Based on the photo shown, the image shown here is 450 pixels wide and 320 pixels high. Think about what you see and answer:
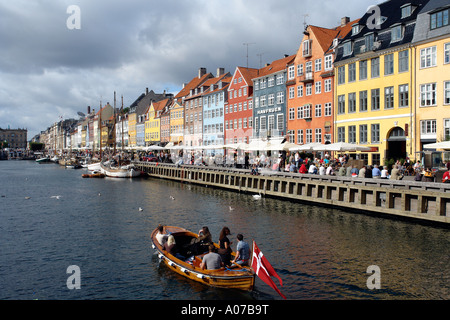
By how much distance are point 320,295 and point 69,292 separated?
9.11 m

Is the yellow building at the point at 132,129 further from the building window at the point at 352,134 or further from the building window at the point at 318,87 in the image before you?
the building window at the point at 352,134

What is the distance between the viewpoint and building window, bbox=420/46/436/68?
126 feet

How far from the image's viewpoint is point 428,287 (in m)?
14.8

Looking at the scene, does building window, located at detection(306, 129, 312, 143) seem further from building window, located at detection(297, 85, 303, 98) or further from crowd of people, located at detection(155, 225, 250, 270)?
crowd of people, located at detection(155, 225, 250, 270)

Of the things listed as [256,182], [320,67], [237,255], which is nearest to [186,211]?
[256,182]

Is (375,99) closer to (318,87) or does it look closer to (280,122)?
(318,87)

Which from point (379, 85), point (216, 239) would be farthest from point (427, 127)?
point (216, 239)

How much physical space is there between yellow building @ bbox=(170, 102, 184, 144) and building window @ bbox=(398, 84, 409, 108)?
6090 cm

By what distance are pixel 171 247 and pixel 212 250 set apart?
8.45 ft

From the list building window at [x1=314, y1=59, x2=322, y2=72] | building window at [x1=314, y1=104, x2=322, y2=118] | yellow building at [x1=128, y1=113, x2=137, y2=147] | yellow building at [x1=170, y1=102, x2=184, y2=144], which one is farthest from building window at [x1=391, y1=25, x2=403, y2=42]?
yellow building at [x1=128, y1=113, x2=137, y2=147]

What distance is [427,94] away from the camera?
128 feet

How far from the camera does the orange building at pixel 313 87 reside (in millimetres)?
52156

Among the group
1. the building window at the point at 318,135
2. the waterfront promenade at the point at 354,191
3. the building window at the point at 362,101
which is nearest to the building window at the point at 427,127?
the building window at the point at 362,101

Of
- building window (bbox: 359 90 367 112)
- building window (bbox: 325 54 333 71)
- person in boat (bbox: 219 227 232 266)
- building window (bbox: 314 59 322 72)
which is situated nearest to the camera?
person in boat (bbox: 219 227 232 266)
